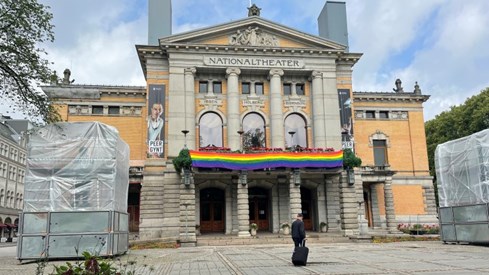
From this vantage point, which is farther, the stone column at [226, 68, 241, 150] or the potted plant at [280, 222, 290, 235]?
the stone column at [226, 68, 241, 150]

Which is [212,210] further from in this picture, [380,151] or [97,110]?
[380,151]

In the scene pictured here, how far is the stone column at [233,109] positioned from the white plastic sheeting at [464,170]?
15.0 m

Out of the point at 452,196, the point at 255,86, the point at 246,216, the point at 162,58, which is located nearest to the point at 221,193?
the point at 246,216

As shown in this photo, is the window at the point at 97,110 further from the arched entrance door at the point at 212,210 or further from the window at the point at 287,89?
the window at the point at 287,89

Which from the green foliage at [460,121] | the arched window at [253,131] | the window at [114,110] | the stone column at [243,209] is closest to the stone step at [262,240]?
the stone column at [243,209]

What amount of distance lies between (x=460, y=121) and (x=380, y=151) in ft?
54.9

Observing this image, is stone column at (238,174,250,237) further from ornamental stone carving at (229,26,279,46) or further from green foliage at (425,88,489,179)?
green foliage at (425,88,489,179)

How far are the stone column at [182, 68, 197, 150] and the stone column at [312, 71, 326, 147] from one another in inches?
397

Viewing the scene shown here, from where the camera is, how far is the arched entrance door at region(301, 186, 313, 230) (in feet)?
118

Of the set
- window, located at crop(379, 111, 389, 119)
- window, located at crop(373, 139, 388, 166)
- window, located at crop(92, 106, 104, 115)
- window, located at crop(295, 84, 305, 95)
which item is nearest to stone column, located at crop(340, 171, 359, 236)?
window, located at crop(295, 84, 305, 95)

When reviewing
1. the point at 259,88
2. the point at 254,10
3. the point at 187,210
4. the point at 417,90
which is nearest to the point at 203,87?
the point at 259,88

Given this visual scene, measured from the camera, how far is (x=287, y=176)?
33844mm

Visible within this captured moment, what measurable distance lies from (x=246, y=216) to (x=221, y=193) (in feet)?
16.0

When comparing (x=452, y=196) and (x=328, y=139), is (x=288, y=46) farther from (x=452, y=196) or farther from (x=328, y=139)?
(x=452, y=196)
